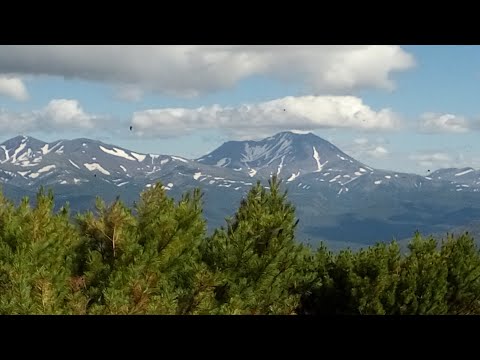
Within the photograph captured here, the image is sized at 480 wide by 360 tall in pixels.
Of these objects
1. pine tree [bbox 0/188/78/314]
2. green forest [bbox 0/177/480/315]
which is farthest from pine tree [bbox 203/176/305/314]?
pine tree [bbox 0/188/78/314]

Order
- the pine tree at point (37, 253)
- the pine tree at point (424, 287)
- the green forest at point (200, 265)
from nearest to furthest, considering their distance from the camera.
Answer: the pine tree at point (37, 253), the green forest at point (200, 265), the pine tree at point (424, 287)

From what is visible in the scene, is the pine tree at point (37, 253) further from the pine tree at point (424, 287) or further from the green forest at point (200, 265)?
the pine tree at point (424, 287)

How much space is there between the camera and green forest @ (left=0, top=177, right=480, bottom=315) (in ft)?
44.1

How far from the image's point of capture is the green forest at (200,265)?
1345 centimetres

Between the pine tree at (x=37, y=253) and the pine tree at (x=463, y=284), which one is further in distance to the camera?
the pine tree at (x=463, y=284)

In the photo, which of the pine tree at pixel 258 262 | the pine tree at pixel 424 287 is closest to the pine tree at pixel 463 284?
the pine tree at pixel 424 287

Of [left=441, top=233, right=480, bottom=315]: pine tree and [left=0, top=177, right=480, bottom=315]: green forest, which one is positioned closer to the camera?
[left=0, top=177, right=480, bottom=315]: green forest

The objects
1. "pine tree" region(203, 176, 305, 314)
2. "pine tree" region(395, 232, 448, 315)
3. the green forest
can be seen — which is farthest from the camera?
"pine tree" region(395, 232, 448, 315)

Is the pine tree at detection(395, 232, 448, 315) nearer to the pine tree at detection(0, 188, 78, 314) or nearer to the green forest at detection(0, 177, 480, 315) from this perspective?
the green forest at detection(0, 177, 480, 315)

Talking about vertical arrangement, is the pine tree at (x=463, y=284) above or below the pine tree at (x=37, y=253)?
below
